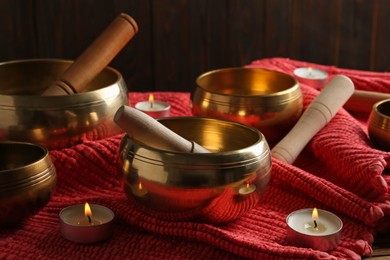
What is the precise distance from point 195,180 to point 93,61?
1.17ft

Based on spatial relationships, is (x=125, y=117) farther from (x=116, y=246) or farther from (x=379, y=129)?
(x=379, y=129)

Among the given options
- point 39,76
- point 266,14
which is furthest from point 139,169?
point 266,14

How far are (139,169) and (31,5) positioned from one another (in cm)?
118

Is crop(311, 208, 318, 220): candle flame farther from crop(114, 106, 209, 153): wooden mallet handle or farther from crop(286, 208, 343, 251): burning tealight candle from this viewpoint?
crop(114, 106, 209, 153): wooden mallet handle

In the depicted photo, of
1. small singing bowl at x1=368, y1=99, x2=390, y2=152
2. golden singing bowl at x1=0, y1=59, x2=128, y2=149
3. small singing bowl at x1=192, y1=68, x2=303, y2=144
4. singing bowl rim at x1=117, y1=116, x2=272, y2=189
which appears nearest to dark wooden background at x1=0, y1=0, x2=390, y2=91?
small singing bowl at x1=192, y1=68, x2=303, y2=144

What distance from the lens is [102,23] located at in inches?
79.4

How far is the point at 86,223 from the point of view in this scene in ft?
3.05

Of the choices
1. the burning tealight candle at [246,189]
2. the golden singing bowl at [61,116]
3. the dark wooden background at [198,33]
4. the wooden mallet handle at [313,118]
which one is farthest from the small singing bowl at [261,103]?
the dark wooden background at [198,33]

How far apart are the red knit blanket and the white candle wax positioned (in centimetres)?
17

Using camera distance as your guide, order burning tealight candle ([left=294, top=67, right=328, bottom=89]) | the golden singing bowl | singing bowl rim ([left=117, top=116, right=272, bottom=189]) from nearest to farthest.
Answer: singing bowl rim ([left=117, top=116, right=272, bottom=189]) < the golden singing bowl < burning tealight candle ([left=294, top=67, right=328, bottom=89])

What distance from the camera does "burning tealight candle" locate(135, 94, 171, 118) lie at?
4.11 feet

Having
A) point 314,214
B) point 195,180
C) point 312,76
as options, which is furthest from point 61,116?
point 312,76

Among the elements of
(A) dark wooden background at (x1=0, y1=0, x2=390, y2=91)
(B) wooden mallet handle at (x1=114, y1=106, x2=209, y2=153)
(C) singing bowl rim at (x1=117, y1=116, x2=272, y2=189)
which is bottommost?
(A) dark wooden background at (x1=0, y1=0, x2=390, y2=91)

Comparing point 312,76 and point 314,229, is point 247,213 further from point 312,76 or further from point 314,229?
point 312,76
